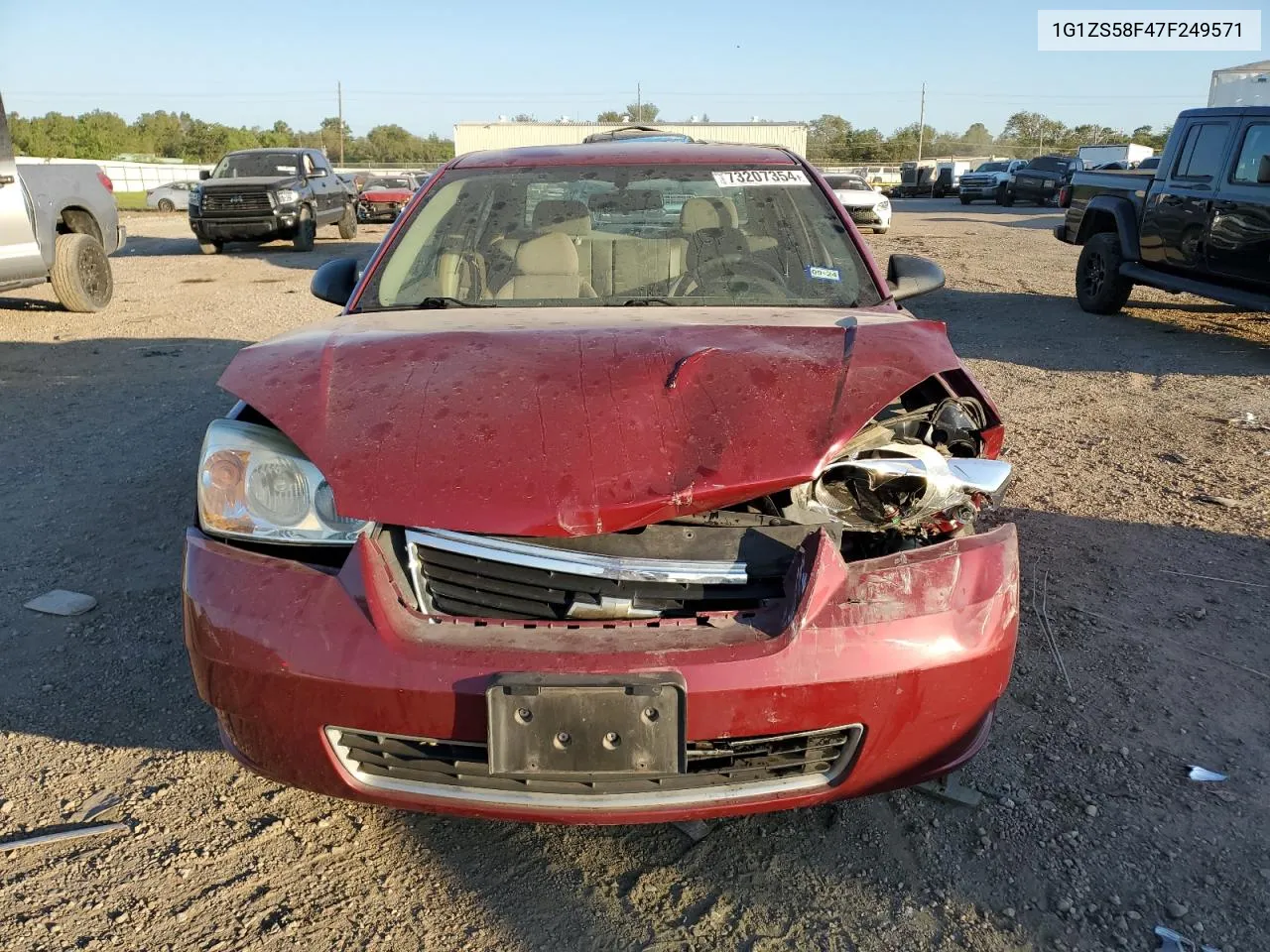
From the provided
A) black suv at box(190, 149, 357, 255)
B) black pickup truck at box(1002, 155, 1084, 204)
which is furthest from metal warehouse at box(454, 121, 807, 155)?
black pickup truck at box(1002, 155, 1084, 204)

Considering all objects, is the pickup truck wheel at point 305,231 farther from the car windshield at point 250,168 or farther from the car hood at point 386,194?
the car hood at point 386,194

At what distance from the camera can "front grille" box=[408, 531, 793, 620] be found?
1827 millimetres

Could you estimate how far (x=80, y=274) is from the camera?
30.3 ft

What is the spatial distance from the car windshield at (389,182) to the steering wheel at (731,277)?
74.5 ft

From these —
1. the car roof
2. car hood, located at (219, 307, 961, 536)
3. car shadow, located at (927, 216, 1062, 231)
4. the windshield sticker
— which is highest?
the car roof

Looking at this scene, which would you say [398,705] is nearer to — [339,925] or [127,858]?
[339,925]

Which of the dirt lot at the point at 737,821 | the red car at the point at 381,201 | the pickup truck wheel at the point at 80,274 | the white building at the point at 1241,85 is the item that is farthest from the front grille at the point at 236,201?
the white building at the point at 1241,85

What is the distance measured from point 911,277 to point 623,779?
2.13 metres

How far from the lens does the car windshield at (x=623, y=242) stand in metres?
3.02

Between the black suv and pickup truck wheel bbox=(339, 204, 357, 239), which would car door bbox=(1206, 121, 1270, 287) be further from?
pickup truck wheel bbox=(339, 204, 357, 239)

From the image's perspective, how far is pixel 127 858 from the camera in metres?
2.09

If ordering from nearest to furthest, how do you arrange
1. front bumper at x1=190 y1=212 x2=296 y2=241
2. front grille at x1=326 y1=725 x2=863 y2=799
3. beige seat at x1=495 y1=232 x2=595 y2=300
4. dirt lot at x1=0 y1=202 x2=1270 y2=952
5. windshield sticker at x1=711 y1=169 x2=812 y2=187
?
front grille at x1=326 y1=725 x2=863 y2=799
dirt lot at x1=0 y1=202 x2=1270 y2=952
beige seat at x1=495 y1=232 x2=595 y2=300
windshield sticker at x1=711 y1=169 x2=812 y2=187
front bumper at x1=190 y1=212 x2=296 y2=241

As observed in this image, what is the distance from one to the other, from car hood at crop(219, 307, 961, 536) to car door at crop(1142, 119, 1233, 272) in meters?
6.82

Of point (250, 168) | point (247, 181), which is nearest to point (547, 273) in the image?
point (247, 181)
